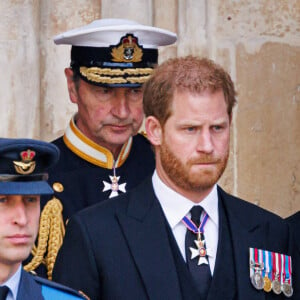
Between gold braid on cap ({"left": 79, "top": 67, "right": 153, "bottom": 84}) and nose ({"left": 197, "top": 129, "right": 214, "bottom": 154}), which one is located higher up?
gold braid on cap ({"left": 79, "top": 67, "right": 153, "bottom": 84})

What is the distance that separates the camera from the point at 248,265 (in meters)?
5.90

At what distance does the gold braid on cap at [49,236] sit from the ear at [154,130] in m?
0.61

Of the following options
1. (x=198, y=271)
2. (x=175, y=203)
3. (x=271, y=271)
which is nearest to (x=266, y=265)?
(x=271, y=271)

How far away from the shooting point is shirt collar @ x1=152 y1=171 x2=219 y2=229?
229 inches

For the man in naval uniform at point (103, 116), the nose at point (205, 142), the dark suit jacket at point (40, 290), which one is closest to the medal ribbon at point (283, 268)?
the nose at point (205, 142)

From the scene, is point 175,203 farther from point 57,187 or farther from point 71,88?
point 71,88

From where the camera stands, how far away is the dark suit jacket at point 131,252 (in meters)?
5.73

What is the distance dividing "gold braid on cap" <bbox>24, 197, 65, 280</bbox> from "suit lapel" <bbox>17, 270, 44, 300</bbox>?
0.95 m

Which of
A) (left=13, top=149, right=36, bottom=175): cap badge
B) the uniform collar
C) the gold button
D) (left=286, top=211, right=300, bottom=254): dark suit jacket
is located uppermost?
(left=13, top=149, right=36, bottom=175): cap badge

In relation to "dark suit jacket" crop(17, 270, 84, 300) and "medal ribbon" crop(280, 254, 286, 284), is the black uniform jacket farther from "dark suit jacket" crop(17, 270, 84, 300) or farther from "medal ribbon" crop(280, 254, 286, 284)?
"dark suit jacket" crop(17, 270, 84, 300)

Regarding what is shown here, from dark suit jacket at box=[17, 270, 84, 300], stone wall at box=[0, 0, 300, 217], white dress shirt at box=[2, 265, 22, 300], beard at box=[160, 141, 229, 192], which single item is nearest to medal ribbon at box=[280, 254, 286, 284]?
beard at box=[160, 141, 229, 192]

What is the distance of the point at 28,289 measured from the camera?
17.2 ft

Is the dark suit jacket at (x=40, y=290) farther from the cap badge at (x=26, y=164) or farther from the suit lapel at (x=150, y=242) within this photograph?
the suit lapel at (x=150, y=242)

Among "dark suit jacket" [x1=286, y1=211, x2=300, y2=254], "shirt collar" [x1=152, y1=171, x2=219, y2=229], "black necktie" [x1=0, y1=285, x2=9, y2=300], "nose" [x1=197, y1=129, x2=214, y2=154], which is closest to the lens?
"black necktie" [x1=0, y1=285, x2=9, y2=300]
